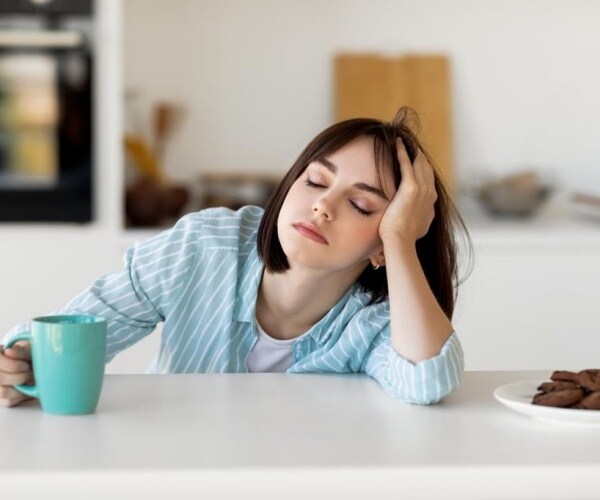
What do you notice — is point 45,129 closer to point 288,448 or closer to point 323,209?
point 323,209

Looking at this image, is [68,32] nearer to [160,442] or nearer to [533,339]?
[533,339]

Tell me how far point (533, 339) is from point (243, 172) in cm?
104

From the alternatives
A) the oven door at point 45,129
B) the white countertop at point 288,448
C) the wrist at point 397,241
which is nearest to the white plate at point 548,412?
the white countertop at point 288,448

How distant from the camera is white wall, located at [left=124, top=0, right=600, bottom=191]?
365 cm

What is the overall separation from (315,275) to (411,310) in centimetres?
21

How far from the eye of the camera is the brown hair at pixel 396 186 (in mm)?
1628

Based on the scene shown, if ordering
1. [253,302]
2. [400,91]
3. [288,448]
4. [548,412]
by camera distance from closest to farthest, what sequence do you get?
[288,448]
[548,412]
[253,302]
[400,91]

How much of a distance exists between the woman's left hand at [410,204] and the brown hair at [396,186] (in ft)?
0.08

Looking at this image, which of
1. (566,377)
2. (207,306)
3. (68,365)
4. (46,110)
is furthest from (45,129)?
(566,377)

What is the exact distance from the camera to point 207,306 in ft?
5.69

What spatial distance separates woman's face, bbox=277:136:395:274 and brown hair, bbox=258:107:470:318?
Result: 0.8 inches

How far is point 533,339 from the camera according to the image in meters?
3.38

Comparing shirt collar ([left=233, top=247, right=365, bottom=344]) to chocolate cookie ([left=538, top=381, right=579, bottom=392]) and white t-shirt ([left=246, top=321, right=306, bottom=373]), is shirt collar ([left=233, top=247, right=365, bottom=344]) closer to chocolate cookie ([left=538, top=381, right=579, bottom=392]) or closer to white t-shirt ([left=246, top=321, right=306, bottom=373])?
white t-shirt ([left=246, top=321, right=306, bottom=373])

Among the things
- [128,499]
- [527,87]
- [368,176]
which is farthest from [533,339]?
[128,499]
